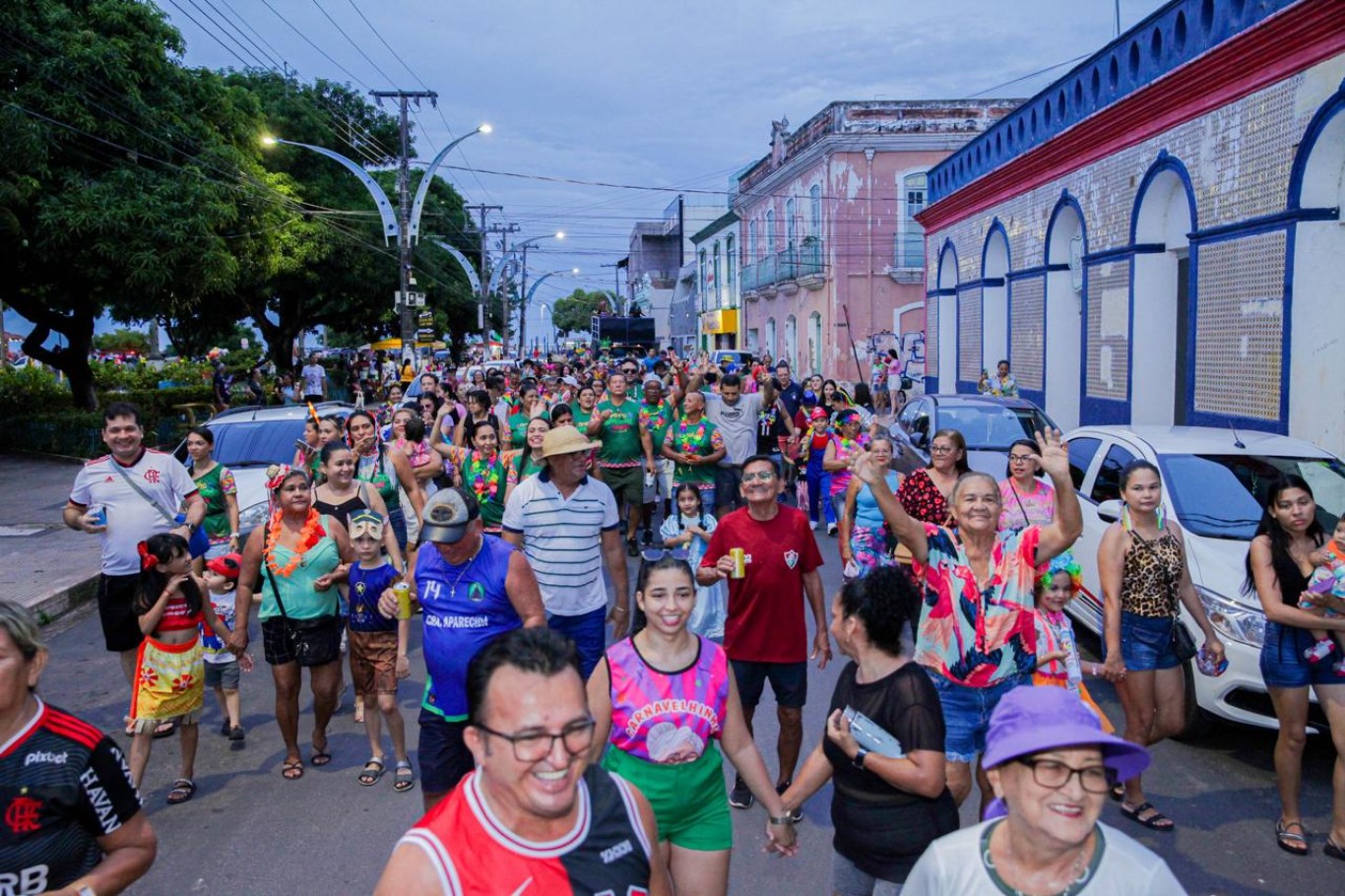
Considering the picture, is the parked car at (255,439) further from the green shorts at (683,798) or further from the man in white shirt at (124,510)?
the green shorts at (683,798)

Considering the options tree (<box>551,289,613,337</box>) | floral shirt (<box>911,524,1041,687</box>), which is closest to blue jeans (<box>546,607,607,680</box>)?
floral shirt (<box>911,524,1041,687</box>)

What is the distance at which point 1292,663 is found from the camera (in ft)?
17.1

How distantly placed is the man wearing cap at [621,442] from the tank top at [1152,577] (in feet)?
22.1

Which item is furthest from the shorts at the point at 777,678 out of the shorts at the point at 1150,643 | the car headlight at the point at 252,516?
the car headlight at the point at 252,516

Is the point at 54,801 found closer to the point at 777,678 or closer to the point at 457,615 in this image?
the point at 457,615

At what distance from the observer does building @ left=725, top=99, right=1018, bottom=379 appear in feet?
115

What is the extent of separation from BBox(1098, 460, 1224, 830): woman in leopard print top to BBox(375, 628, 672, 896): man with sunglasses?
379 cm

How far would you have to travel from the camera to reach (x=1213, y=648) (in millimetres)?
5531

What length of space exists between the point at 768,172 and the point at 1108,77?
27.6 meters

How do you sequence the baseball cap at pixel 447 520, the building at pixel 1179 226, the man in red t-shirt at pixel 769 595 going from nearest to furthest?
the baseball cap at pixel 447 520
the man in red t-shirt at pixel 769 595
the building at pixel 1179 226

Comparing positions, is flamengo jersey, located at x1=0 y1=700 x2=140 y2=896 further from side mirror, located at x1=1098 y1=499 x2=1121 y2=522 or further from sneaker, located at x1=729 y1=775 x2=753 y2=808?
side mirror, located at x1=1098 y1=499 x2=1121 y2=522

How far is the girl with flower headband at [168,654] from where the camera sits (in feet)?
19.7

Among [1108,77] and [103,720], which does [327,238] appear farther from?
[103,720]

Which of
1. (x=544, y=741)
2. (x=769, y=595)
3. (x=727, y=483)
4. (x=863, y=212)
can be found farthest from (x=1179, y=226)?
(x=863, y=212)
